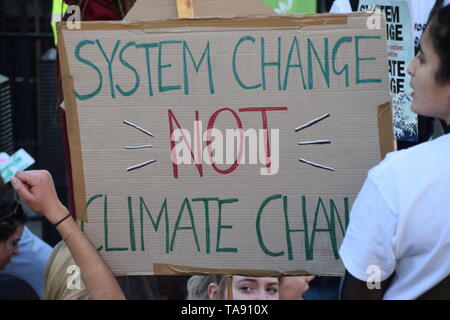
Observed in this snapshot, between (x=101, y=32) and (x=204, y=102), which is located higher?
(x=101, y=32)

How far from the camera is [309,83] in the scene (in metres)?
2.39

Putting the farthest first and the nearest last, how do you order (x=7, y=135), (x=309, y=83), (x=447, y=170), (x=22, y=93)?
(x=22, y=93) → (x=7, y=135) → (x=309, y=83) → (x=447, y=170)

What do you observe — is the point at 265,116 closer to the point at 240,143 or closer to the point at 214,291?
the point at 240,143

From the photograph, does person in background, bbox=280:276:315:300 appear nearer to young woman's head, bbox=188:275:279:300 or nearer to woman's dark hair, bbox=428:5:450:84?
young woman's head, bbox=188:275:279:300

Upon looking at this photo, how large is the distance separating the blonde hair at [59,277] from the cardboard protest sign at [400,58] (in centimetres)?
124

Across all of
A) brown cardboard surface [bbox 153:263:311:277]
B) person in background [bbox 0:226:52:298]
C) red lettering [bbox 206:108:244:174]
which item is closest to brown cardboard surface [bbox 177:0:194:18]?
red lettering [bbox 206:108:244:174]

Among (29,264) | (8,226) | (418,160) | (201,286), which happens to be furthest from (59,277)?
(418,160)

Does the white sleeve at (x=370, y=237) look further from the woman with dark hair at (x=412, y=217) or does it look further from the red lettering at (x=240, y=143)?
the red lettering at (x=240, y=143)

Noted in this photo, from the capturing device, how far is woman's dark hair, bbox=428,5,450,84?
6.43 feet

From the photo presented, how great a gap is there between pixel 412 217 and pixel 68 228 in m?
1.00

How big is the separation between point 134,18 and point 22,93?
11.8 ft

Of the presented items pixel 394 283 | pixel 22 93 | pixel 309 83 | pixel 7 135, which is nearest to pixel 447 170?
pixel 394 283

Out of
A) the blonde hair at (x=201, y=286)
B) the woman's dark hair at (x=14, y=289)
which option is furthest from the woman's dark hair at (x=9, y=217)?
the blonde hair at (x=201, y=286)
